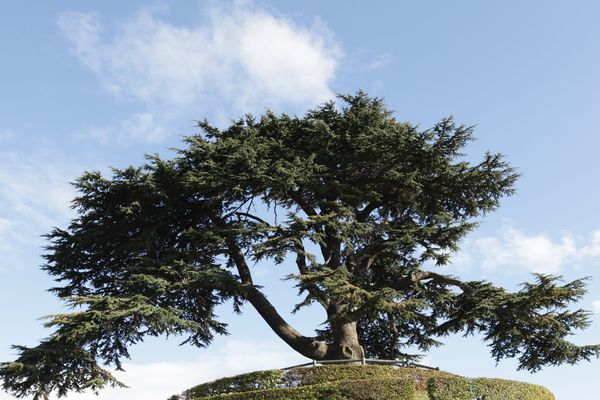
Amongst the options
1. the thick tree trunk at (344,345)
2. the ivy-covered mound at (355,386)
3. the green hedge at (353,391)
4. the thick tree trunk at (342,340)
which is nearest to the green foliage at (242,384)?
the ivy-covered mound at (355,386)

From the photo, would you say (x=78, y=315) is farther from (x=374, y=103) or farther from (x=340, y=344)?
(x=374, y=103)

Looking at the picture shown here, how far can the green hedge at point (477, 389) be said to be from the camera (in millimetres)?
16656

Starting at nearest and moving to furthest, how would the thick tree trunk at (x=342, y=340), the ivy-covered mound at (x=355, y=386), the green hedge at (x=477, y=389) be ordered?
the ivy-covered mound at (x=355, y=386) < the green hedge at (x=477, y=389) < the thick tree trunk at (x=342, y=340)

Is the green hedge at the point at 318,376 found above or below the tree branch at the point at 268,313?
below

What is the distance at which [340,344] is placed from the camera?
2048 cm

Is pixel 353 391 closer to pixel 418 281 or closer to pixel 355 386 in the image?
pixel 355 386

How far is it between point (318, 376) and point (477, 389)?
191 inches

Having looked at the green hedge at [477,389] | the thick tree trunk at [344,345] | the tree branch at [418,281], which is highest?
the tree branch at [418,281]

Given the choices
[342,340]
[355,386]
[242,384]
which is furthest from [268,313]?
[355,386]

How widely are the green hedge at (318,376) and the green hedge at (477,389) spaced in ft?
1.16

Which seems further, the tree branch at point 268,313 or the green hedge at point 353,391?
the tree branch at point 268,313

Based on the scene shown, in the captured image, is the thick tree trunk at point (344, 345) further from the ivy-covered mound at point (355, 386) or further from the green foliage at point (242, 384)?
the green foliage at point (242, 384)

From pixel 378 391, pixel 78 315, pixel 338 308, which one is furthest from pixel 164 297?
pixel 378 391

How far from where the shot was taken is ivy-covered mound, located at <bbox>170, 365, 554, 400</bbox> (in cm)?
1565
